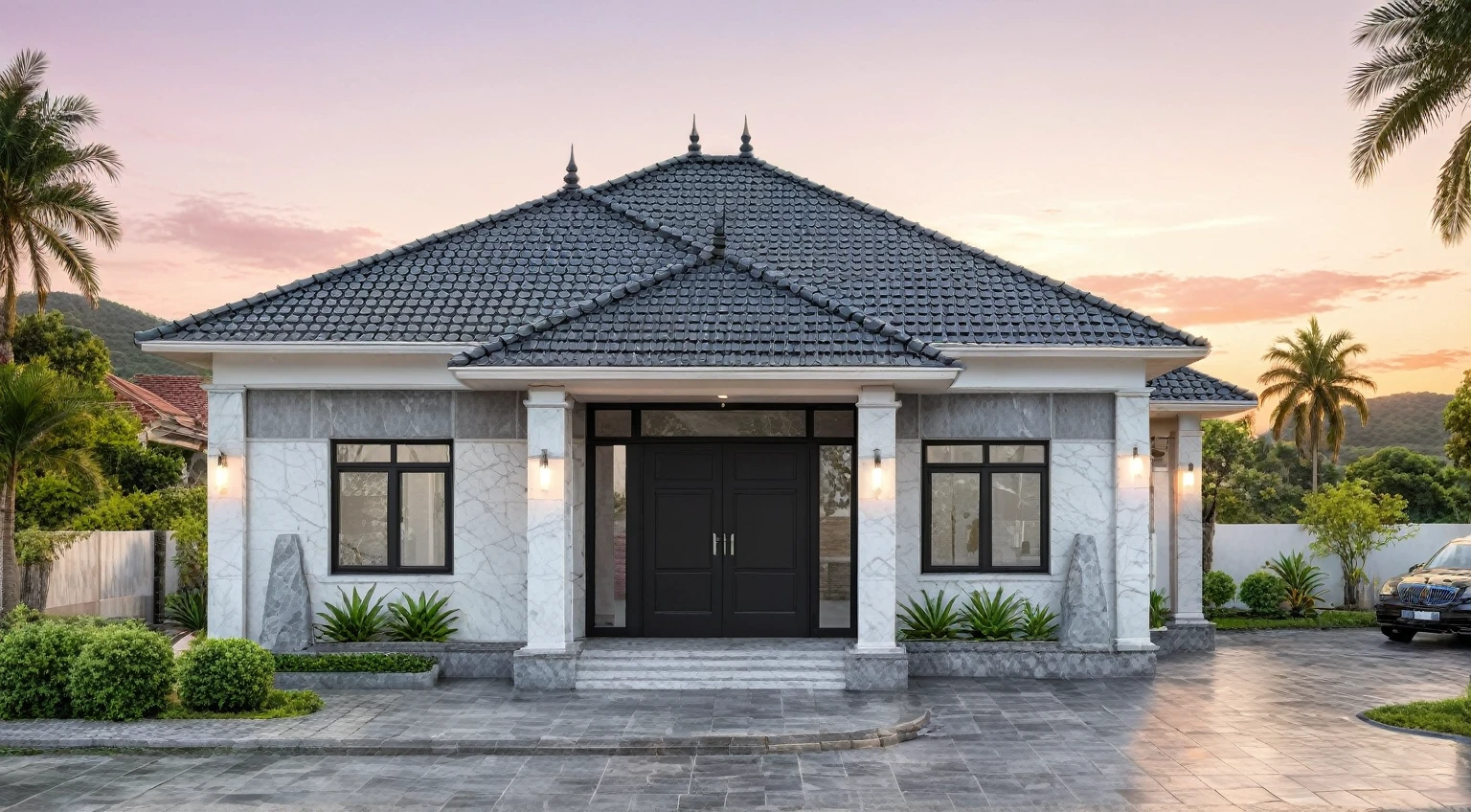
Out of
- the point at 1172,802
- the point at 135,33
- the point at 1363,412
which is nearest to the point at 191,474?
the point at 135,33

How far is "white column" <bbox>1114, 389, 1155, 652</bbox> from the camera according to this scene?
589 inches

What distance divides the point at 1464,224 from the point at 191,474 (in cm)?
3653

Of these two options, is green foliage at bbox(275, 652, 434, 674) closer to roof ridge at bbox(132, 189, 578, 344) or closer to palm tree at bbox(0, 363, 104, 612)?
roof ridge at bbox(132, 189, 578, 344)

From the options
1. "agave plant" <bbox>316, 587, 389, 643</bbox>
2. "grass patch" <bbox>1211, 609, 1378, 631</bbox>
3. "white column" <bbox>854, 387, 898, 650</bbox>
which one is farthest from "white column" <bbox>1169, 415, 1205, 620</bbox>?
"agave plant" <bbox>316, 587, 389, 643</bbox>

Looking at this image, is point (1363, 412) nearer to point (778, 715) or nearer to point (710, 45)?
point (710, 45)

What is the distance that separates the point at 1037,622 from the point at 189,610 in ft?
41.2

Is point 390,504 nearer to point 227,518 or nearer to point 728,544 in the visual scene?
point 227,518

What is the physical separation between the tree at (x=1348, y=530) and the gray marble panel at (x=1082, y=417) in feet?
35.1

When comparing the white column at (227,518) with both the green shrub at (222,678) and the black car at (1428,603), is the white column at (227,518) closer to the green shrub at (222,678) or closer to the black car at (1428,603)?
the green shrub at (222,678)

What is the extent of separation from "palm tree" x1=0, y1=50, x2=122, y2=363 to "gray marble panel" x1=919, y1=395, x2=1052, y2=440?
57.8 ft

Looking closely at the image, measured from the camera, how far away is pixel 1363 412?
46031mm

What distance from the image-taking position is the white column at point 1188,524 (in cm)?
1848

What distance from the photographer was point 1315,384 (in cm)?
4697

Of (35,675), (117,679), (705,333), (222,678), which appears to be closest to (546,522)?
(705,333)
